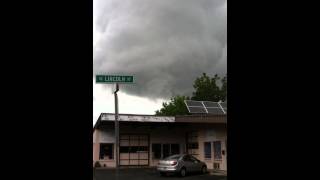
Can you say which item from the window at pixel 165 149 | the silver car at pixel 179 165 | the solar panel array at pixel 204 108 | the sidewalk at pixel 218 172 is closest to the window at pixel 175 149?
the window at pixel 165 149

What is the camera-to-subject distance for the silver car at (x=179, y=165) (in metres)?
24.7

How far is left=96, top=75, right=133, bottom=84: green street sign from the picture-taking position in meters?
9.30

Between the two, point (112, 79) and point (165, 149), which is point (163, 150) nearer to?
point (165, 149)

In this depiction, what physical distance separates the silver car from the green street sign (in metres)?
16.0

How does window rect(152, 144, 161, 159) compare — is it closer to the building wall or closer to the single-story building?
the single-story building

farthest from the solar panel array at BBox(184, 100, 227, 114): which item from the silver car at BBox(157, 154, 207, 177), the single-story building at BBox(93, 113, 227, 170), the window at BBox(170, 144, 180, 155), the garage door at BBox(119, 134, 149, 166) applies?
the silver car at BBox(157, 154, 207, 177)

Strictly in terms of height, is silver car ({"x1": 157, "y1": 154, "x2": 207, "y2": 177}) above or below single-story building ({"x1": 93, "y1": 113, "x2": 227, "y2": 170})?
below

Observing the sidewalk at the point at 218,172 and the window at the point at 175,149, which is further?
the window at the point at 175,149

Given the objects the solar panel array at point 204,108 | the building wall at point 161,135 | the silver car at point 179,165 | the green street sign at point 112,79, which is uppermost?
the solar panel array at point 204,108

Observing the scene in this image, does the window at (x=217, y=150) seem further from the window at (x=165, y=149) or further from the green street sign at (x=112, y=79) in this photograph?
the green street sign at (x=112, y=79)

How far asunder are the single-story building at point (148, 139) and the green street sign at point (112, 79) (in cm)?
2139

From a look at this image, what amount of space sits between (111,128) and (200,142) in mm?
7744

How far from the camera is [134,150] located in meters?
34.4
